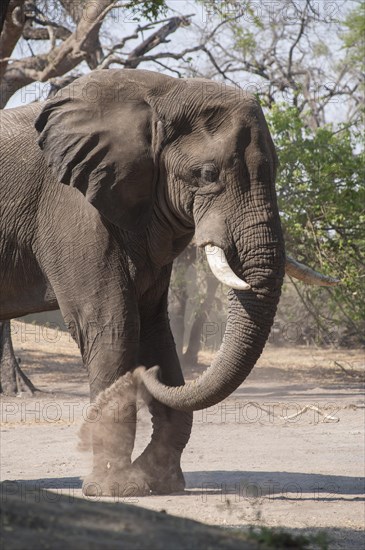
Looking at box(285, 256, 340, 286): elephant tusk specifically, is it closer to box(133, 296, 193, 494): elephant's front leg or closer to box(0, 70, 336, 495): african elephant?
box(0, 70, 336, 495): african elephant

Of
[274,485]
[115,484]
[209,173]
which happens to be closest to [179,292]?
[274,485]

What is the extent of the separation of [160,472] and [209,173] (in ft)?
7.51

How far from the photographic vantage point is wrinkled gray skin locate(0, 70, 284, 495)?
20.6ft

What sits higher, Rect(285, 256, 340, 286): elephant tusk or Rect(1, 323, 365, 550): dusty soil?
Rect(285, 256, 340, 286): elephant tusk

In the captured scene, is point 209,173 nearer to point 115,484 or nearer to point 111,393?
point 111,393

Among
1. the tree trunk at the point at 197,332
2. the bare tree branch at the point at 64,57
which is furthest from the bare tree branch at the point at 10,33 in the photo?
the tree trunk at the point at 197,332

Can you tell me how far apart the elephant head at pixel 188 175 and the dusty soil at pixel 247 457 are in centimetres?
98

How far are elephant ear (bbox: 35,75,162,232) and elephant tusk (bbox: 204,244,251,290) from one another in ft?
2.45

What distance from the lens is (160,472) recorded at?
7.22 metres

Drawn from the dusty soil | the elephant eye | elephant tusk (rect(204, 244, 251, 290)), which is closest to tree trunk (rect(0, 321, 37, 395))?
the dusty soil

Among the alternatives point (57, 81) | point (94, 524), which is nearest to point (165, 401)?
point (94, 524)

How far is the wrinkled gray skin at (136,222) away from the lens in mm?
6293

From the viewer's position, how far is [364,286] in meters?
16.7

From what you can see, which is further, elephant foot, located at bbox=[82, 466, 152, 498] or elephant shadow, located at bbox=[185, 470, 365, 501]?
elephant shadow, located at bbox=[185, 470, 365, 501]
